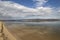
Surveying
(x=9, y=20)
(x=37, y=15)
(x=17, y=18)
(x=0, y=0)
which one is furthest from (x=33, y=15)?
(x=0, y=0)

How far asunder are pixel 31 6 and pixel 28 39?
40 centimetres

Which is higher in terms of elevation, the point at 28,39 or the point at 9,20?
the point at 9,20

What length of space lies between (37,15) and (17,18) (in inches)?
9.6

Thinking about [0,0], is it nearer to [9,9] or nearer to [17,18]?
[9,9]

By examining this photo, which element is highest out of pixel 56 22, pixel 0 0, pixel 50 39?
pixel 0 0

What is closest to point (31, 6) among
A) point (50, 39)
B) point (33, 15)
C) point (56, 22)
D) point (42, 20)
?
point (33, 15)

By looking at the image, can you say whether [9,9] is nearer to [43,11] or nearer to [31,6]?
[31,6]

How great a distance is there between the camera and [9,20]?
5.09 feet

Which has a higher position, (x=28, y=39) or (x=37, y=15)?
(x=37, y=15)

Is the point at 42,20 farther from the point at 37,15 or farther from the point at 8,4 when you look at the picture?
the point at 8,4

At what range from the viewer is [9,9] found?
1.58m

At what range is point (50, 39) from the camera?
4.99 feet

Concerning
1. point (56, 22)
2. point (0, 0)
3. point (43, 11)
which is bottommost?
point (56, 22)

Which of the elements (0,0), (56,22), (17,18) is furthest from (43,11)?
(0,0)
